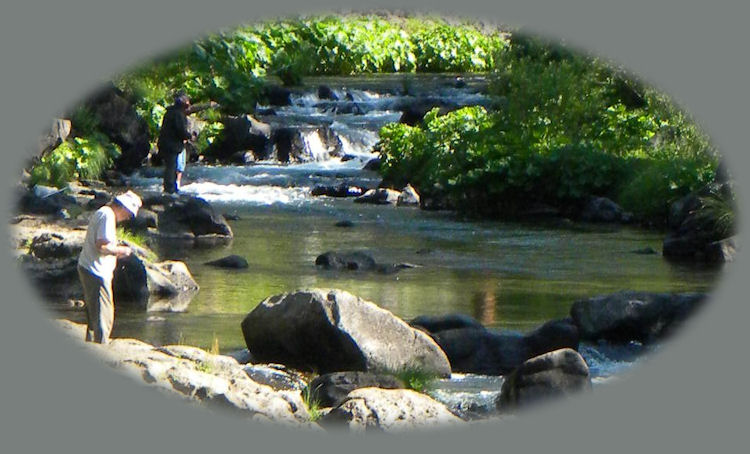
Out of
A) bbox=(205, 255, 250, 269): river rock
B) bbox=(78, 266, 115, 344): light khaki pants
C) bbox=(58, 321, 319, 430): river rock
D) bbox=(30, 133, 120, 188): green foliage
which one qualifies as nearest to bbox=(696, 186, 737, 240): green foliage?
bbox=(205, 255, 250, 269): river rock

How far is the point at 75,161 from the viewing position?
2786 centimetres

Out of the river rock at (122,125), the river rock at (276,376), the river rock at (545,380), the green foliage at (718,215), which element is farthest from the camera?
the river rock at (122,125)

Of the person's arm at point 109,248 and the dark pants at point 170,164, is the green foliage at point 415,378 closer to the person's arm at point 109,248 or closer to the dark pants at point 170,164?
the person's arm at point 109,248

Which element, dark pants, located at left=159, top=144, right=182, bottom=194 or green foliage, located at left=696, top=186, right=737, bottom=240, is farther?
dark pants, located at left=159, top=144, right=182, bottom=194

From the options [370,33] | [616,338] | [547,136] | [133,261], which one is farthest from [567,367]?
[370,33]

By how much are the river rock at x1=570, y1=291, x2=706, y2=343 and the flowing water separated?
0.28 m

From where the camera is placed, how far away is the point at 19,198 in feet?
73.6

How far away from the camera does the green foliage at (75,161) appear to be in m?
25.8

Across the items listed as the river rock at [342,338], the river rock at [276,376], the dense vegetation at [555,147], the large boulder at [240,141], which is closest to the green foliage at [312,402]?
the river rock at [276,376]

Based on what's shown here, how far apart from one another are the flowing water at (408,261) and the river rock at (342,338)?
Answer: 39cm

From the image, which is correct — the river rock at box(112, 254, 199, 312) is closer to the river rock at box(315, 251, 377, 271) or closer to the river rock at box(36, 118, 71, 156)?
the river rock at box(315, 251, 377, 271)

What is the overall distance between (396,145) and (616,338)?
15.3 m

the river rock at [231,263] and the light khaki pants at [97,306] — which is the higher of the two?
the light khaki pants at [97,306]

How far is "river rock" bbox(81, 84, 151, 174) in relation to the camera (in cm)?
3028
